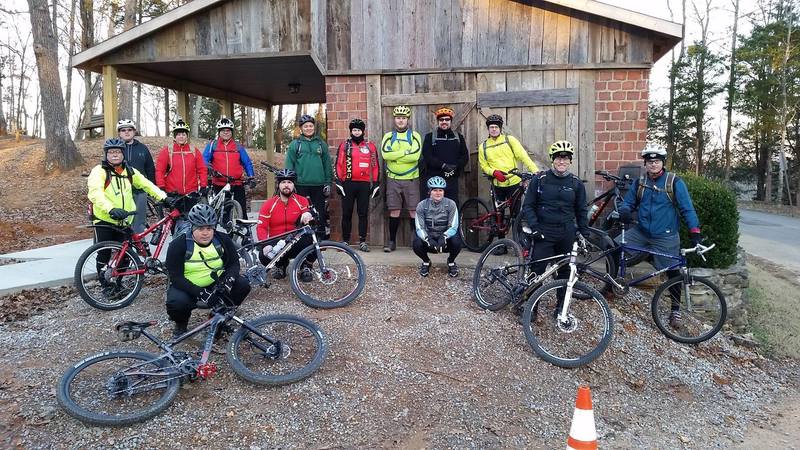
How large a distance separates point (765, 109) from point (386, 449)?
31659mm

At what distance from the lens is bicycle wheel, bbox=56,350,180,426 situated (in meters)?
3.68

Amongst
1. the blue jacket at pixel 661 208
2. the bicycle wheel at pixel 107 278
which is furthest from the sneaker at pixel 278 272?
the blue jacket at pixel 661 208

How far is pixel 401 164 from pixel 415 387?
3781mm

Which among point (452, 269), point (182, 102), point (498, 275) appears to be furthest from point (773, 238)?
point (182, 102)

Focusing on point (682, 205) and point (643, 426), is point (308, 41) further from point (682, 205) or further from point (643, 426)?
point (643, 426)

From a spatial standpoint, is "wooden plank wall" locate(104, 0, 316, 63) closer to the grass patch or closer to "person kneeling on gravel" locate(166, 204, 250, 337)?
"person kneeling on gravel" locate(166, 204, 250, 337)

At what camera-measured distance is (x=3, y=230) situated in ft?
35.1

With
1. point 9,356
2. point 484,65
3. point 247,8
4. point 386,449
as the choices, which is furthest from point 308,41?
point 386,449

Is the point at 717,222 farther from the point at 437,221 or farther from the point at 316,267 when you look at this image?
the point at 316,267

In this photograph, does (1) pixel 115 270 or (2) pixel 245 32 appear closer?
(1) pixel 115 270

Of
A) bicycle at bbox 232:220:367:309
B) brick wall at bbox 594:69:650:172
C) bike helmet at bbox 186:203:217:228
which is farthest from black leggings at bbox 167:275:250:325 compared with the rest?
brick wall at bbox 594:69:650:172

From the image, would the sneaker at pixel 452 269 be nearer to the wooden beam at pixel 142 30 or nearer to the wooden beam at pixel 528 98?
the wooden beam at pixel 528 98

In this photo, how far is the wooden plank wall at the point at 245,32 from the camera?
8.44 metres

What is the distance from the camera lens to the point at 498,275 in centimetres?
576
